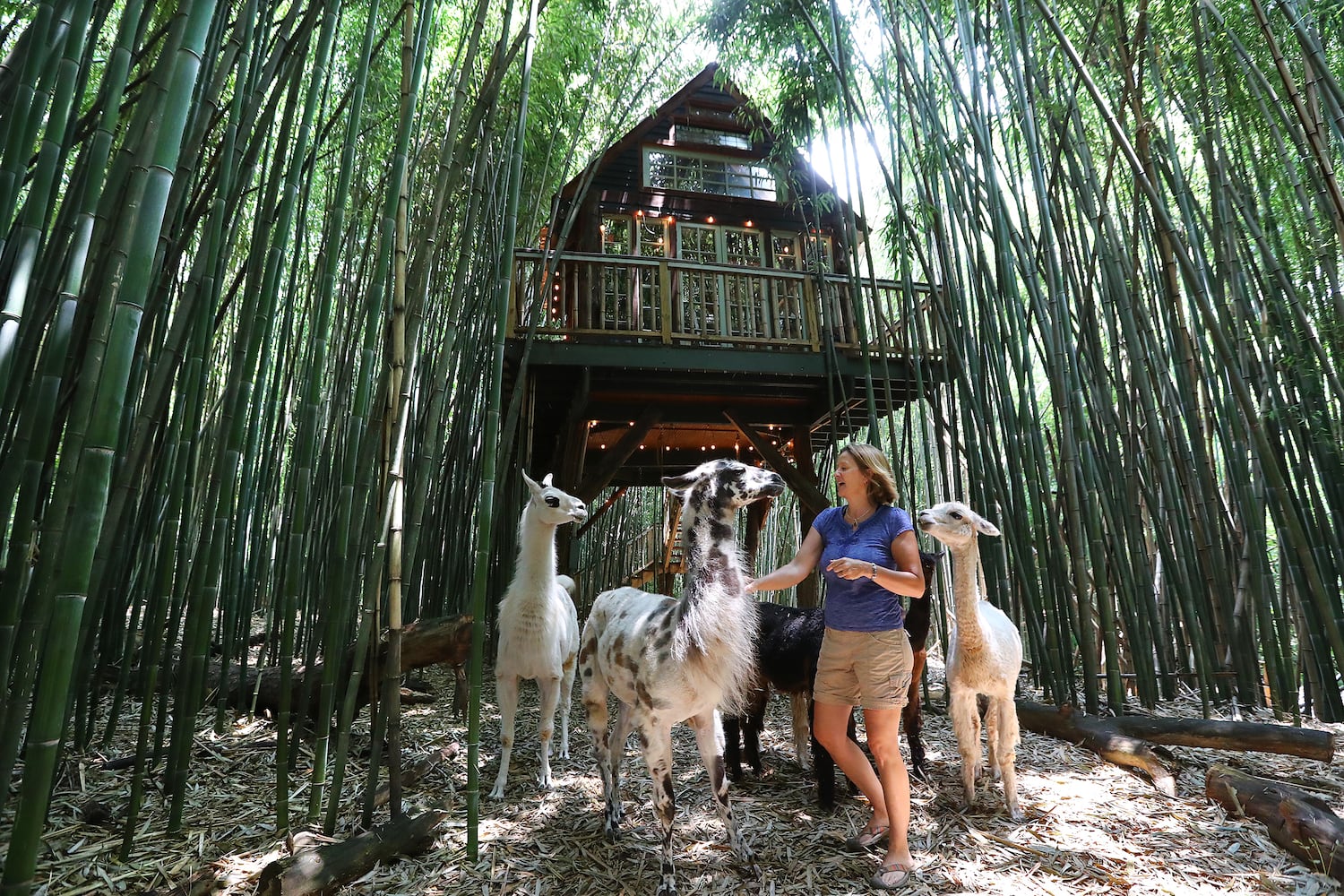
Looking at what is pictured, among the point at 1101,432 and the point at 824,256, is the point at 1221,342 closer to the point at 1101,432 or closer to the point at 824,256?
the point at 1101,432

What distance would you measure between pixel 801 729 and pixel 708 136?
7.52 meters

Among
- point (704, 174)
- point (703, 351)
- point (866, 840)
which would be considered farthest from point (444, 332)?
point (704, 174)

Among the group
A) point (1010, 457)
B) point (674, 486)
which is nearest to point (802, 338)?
point (1010, 457)

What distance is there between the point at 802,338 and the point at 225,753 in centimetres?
438

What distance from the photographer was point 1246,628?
3.34 meters

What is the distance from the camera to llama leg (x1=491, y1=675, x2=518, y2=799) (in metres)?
2.58

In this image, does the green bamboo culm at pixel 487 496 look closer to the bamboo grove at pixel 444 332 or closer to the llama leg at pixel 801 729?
the bamboo grove at pixel 444 332

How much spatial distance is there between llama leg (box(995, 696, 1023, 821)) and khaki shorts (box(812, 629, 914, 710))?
2.02 ft

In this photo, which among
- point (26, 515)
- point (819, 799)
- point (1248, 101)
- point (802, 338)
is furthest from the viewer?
point (802, 338)

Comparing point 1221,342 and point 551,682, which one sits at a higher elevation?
point 1221,342

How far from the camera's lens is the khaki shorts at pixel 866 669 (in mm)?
1957

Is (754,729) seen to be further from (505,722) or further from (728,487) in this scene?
(728,487)

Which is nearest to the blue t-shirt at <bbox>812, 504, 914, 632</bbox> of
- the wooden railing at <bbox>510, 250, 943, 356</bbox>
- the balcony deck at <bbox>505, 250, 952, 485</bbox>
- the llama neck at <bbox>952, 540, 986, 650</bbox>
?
the llama neck at <bbox>952, 540, 986, 650</bbox>

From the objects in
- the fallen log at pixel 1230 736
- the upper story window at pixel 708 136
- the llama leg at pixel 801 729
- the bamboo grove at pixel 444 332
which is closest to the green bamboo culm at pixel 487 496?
the bamboo grove at pixel 444 332
